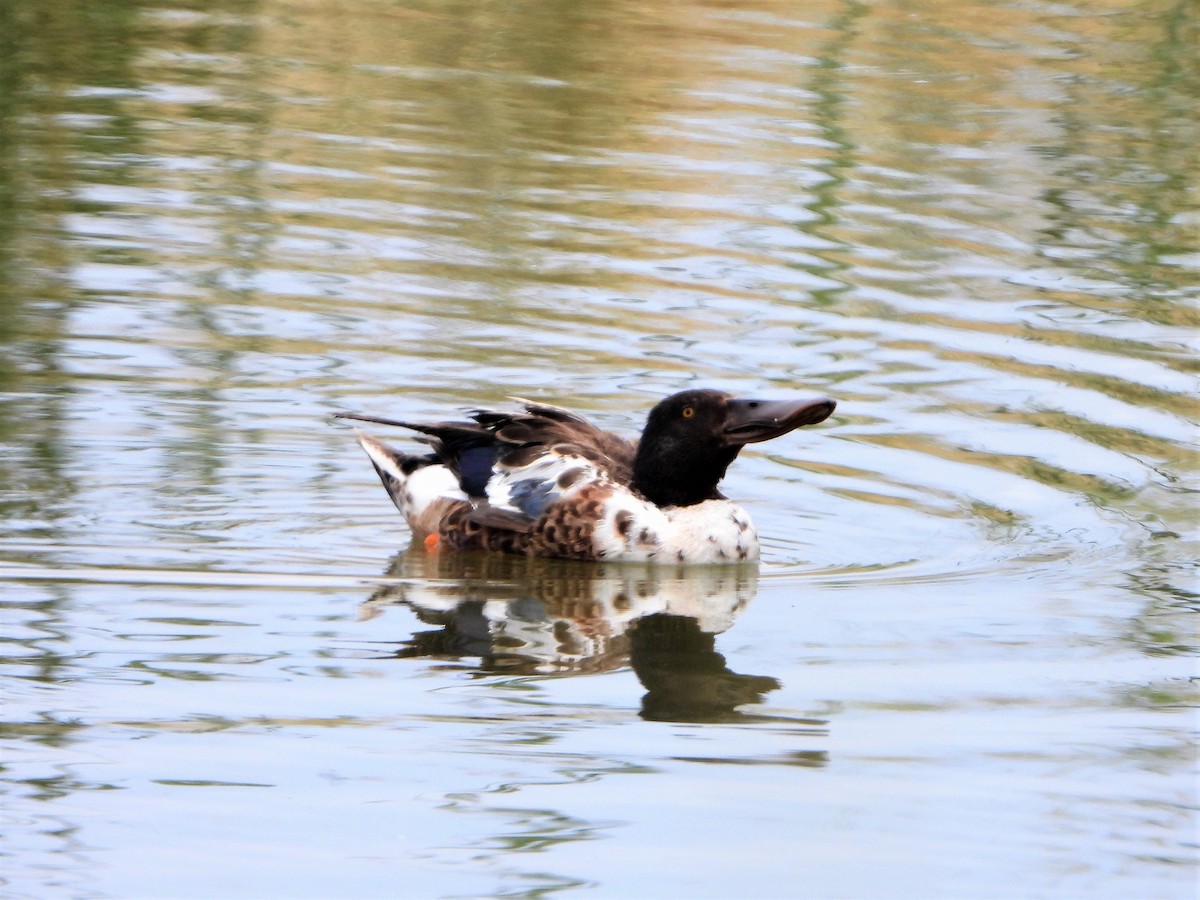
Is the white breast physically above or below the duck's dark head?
below

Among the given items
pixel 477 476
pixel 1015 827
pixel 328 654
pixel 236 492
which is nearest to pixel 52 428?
pixel 236 492

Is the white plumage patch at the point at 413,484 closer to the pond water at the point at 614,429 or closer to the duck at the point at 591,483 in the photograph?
the duck at the point at 591,483

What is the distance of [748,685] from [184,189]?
806 centimetres

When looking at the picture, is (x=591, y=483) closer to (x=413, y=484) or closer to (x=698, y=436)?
(x=698, y=436)

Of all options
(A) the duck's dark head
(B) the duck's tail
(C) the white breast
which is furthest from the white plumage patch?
(A) the duck's dark head

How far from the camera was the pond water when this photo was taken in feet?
19.7

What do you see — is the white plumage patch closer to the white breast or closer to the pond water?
the pond water

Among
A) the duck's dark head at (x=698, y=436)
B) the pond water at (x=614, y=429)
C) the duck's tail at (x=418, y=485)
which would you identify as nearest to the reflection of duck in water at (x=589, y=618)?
the pond water at (x=614, y=429)

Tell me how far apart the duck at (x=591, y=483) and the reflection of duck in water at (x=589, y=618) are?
0.31 feet

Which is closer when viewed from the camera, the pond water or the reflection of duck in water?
the pond water

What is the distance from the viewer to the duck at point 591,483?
909 centimetres

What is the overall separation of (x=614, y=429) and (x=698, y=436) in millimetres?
1553

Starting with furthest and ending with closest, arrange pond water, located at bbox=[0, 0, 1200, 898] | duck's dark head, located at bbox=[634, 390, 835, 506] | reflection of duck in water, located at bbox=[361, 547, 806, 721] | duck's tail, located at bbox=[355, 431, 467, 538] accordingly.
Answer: duck's tail, located at bbox=[355, 431, 467, 538] < duck's dark head, located at bbox=[634, 390, 835, 506] < reflection of duck in water, located at bbox=[361, 547, 806, 721] < pond water, located at bbox=[0, 0, 1200, 898]

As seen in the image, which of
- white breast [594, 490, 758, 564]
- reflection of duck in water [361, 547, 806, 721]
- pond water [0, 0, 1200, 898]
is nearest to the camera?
pond water [0, 0, 1200, 898]
